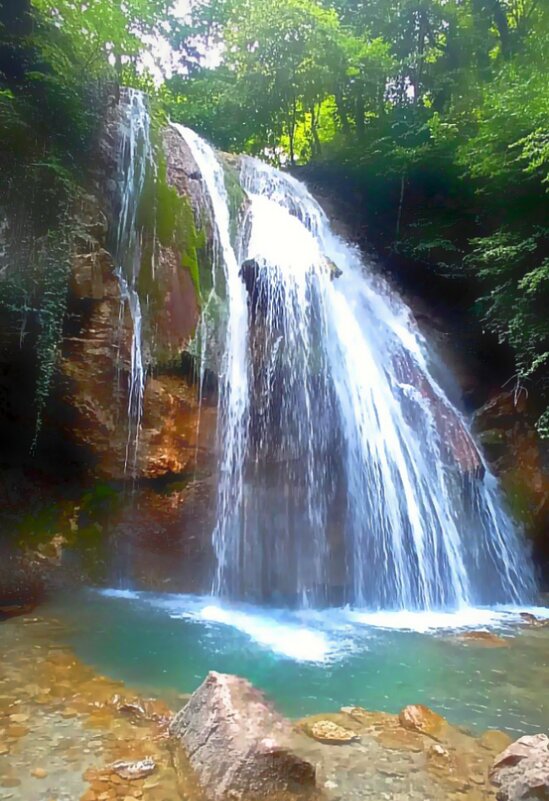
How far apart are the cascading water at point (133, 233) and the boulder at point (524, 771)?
5684 millimetres

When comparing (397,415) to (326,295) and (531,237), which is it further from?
(531,237)

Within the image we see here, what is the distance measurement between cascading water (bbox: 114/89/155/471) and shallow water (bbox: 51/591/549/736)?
2321mm

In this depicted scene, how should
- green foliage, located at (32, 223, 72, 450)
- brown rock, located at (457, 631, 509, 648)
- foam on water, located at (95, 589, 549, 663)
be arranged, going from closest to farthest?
foam on water, located at (95, 589, 549, 663) → brown rock, located at (457, 631, 509, 648) → green foliage, located at (32, 223, 72, 450)

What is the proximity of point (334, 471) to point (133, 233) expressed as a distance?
15.8 ft

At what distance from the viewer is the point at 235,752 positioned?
10.1 feet

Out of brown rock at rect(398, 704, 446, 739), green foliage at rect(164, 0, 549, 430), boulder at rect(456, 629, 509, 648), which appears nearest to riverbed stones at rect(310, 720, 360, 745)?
brown rock at rect(398, 704, 446, 739)

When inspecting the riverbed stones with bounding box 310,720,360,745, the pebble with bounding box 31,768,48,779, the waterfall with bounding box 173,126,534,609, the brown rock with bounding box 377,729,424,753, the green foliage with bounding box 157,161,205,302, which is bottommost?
the pebble with bounding box 31,768,48,779

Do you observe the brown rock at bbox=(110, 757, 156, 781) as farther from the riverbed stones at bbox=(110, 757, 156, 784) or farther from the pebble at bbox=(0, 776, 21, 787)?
the pebble at bbox=(0, 776, 21, 787)

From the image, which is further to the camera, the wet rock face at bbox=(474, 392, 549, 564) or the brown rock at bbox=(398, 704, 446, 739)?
the wet rock face at bbox=(474, 392, 549, 564)

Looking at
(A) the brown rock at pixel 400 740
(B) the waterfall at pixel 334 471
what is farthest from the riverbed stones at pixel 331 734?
(B) the waterfall at pixel 334 471

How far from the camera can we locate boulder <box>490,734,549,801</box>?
298cm

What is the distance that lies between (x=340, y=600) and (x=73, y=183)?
715 centimetres

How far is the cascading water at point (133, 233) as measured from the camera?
7.93m

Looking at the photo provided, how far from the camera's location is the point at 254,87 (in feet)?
53.6
